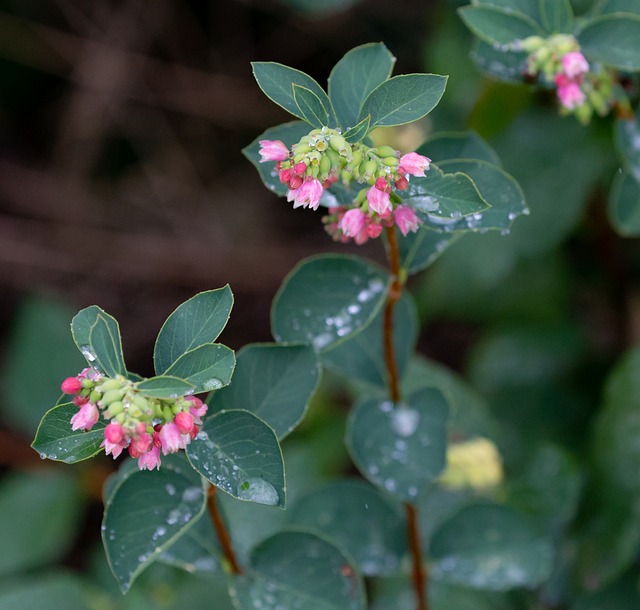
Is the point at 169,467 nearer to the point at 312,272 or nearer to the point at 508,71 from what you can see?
the point at 312,272

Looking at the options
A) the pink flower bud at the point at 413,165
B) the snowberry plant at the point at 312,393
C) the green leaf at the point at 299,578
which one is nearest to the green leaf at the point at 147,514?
the snowberry plant at the point at 312,393

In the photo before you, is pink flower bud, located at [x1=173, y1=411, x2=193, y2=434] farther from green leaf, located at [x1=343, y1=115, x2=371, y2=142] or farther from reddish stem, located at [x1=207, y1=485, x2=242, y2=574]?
green leaf, located at [x1=343, y1=115, x2=371, y2=142]

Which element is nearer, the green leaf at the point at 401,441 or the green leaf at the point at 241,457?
the green leaf at the point at 241,457

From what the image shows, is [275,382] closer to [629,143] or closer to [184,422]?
[184,422]

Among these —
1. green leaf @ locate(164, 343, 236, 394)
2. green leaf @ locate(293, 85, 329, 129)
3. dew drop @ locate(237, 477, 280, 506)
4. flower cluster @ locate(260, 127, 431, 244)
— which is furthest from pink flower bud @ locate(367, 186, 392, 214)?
dew drop @ locate(237, 477, 280, 506)

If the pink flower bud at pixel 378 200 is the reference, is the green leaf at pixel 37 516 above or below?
below

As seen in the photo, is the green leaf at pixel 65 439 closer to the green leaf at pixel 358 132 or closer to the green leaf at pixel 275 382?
the green leaf at pixel 275 382

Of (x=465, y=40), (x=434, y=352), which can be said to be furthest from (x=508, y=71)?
(x=434, y=352)
